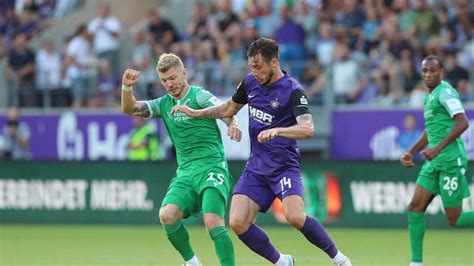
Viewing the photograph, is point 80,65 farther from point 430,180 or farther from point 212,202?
point 212,202

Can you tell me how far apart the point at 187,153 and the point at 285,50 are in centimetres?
1163

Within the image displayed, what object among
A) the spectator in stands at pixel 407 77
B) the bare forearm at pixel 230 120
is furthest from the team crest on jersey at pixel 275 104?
the spectator in stands at pixel 407 77

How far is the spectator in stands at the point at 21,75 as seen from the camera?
995 inches

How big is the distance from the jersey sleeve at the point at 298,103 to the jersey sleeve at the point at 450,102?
2.28 meters

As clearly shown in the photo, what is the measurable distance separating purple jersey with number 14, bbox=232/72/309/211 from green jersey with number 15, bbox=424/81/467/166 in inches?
84.7

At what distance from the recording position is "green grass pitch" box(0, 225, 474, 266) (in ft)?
46.1

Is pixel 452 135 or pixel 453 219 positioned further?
pixel 453 219

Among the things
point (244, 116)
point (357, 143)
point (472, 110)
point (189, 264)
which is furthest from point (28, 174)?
point (189, 264)

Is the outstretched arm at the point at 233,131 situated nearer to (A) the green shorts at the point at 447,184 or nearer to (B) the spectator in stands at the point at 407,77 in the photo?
(A) the green shorts at the point at 447,184

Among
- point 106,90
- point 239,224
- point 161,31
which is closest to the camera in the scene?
point 239,224

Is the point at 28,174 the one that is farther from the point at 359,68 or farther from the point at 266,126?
the point at 266,126

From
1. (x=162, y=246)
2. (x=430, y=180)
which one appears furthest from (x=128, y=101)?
(x=162, y=246)

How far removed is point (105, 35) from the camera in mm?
25531

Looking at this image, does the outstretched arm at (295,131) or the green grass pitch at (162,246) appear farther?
the green grass pitch at (162,246)
